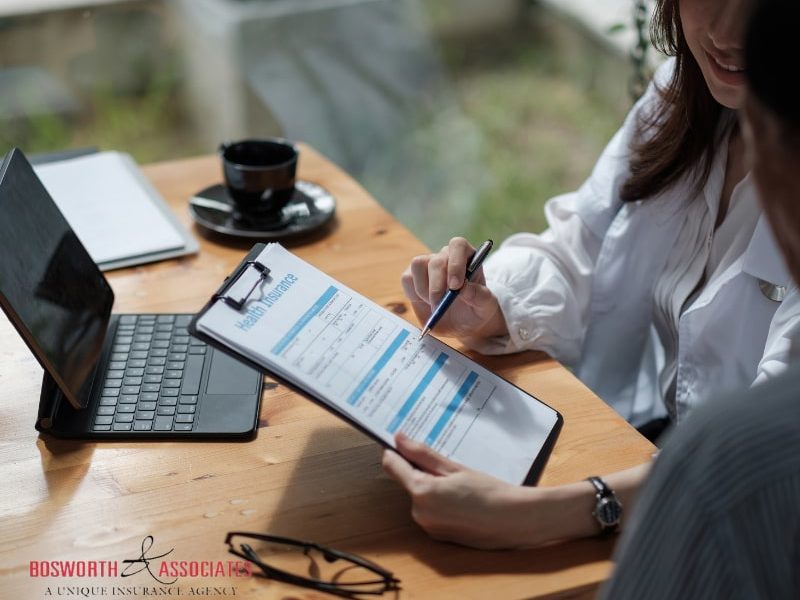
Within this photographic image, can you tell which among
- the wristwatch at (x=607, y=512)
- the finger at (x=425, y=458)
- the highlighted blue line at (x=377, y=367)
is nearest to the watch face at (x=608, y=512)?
the wristwatch at (x=607, y=512)

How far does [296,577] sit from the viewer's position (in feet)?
2.46

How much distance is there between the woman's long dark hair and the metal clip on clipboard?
566mm

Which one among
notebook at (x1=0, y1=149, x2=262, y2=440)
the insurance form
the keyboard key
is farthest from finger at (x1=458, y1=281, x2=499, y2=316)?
the keyboard key

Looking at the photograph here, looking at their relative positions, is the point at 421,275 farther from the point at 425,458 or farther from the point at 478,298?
the point at 425,458

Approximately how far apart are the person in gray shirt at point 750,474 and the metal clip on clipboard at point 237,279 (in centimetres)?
42

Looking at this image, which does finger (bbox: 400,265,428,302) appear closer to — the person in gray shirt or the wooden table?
the wooden table

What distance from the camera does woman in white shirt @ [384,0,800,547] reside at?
3.44 ft

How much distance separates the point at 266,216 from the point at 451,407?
553 millimetres

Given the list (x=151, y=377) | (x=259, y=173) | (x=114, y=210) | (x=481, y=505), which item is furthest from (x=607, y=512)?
(x=114, y=210)

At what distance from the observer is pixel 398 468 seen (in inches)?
31.4

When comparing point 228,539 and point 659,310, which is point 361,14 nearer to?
point 659,310

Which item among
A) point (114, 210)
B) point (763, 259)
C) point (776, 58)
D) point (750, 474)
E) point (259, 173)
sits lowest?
point (114, 210)

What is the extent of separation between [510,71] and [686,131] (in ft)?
6.28

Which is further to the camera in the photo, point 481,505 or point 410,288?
point 410,288
